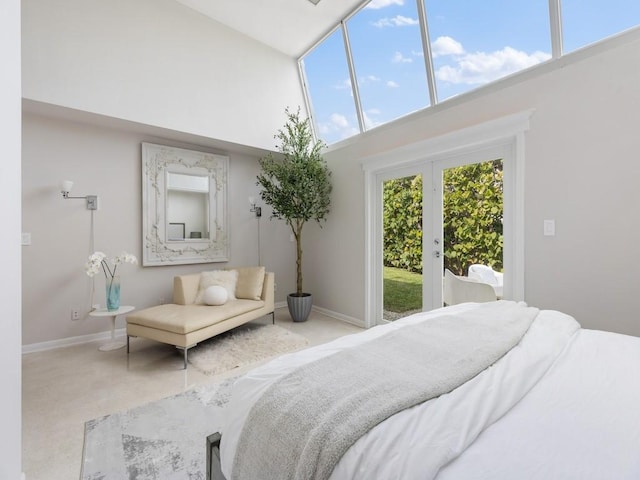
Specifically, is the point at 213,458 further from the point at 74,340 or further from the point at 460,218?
the point at 74,340

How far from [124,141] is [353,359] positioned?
395 cm

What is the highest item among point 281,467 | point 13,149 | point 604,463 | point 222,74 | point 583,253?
point 222,74

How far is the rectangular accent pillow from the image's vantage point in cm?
381

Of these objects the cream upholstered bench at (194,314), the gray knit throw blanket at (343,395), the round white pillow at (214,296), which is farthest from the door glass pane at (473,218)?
the round white pillow at (214,296)

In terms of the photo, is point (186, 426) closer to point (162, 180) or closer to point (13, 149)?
point (13, 149)

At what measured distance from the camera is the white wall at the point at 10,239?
130 cm

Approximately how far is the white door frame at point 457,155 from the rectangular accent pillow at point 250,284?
4.58 feet

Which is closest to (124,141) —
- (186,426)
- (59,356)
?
(59,356)

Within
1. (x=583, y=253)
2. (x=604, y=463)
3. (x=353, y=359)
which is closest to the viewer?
(x=604, y=463)

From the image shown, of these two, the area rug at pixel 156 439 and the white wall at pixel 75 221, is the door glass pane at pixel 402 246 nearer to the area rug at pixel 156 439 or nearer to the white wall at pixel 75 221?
the area rug at pixel 156 439

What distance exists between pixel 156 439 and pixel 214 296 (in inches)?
70.0

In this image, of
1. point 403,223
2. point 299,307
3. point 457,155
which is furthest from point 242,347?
point 457,155

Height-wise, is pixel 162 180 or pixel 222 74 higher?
pixel 222 74

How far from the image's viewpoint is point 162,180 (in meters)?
3.91
